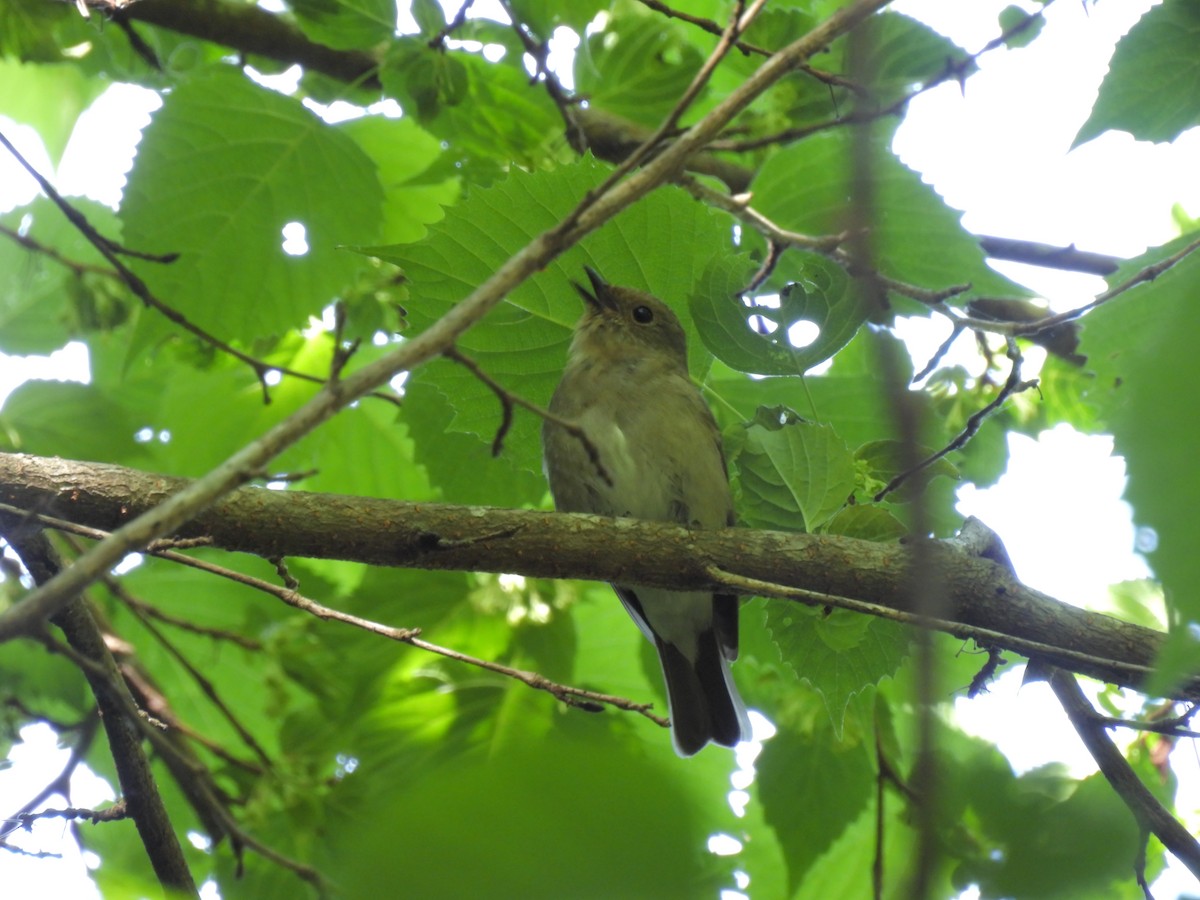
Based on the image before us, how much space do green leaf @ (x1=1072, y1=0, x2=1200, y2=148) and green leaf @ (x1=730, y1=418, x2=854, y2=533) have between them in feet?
4.22

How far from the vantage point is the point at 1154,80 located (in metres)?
3.54

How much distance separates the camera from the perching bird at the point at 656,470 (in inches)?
207

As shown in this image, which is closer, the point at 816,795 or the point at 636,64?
the point at 816,795

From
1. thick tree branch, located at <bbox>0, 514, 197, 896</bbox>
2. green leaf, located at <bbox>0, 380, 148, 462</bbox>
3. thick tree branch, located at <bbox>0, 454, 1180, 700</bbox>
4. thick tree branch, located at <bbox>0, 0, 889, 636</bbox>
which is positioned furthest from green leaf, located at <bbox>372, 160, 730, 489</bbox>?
green leaf, located at <bbox>0, 380, 148, 462</bbox>

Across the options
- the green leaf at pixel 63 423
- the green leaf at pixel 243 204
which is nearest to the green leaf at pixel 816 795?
the green leaf at pixel 243 204

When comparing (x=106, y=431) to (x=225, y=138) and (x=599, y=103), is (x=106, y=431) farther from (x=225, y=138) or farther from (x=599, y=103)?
(x=599, y=103)

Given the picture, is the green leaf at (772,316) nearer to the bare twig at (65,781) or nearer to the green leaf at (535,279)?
the green leaf at (535,279)

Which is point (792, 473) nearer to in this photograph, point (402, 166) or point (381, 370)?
point (381, 370)

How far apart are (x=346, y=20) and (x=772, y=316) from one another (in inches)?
97.6

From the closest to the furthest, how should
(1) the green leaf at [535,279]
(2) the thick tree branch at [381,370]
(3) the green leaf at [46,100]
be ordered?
(2) the thick tree branch at [381,370] < (1) the green leaf at [535,279] < (3) the green leaf at [46,100]

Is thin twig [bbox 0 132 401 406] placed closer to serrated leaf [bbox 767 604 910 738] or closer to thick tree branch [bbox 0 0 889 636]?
thick tree branch [bbox 0 0 889 636]

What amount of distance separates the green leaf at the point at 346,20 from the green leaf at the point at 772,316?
2141 mm

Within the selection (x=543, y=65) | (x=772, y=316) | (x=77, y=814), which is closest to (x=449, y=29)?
(x=543, y=65)

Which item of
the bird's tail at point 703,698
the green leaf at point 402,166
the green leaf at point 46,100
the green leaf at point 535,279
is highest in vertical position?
the green leaf at point 46,100
